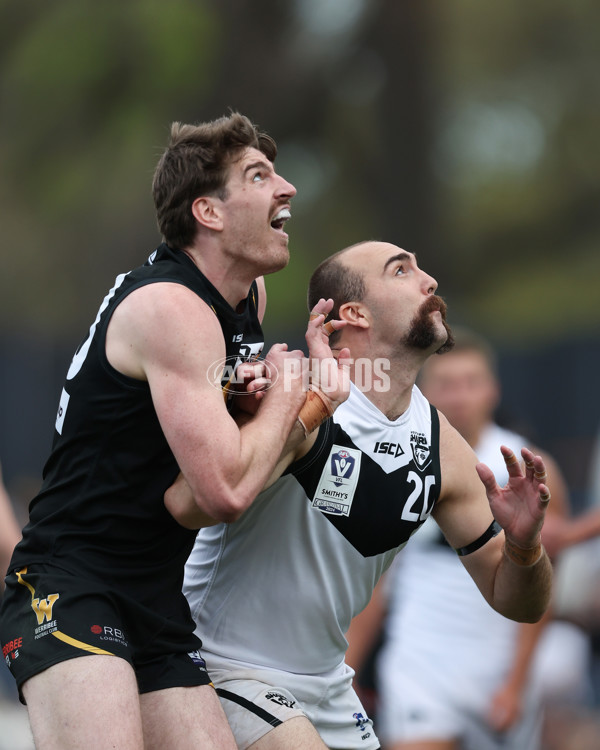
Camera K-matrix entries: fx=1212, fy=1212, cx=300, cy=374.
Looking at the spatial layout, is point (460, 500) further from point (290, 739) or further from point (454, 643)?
point (454, 643)

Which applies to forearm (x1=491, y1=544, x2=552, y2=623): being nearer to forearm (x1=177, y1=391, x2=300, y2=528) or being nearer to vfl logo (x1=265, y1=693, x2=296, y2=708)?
vfl logo (x1=265, y1=693, x2=296, y2=708)

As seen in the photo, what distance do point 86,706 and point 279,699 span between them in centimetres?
94

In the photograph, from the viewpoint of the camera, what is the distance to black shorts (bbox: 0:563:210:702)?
370 centimetres

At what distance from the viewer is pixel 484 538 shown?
4.77m

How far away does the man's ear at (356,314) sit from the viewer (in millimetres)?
4734

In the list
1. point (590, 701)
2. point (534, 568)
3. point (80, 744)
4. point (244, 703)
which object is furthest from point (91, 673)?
point (590, 701)

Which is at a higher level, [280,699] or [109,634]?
[109,634]

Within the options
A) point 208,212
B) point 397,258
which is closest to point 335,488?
point 397,258

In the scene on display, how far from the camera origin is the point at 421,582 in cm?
688

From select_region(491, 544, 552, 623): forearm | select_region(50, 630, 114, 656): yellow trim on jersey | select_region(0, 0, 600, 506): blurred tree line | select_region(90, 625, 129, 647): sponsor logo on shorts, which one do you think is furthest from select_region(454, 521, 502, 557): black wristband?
select_region(0, 0, 600, 506): blurred tree line

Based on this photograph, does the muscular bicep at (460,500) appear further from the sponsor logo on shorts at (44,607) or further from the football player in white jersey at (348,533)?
the sponsor logo on shorts at (44,607)

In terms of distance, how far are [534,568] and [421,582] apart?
93.2 inches

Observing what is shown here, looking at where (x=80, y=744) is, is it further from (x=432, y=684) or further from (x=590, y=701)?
(x=590, y=701)

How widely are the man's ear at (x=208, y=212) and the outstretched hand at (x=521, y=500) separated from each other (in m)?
1.31
